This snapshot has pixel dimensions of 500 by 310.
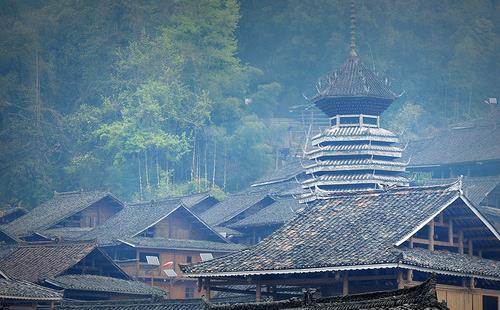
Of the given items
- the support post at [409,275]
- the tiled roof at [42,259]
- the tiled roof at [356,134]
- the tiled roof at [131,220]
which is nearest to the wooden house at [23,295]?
the tiled roof at [42,259]

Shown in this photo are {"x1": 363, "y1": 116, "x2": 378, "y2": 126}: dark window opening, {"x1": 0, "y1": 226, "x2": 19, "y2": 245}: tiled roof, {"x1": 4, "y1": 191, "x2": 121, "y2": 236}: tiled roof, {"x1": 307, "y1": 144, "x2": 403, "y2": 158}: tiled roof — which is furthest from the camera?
{"x1": 4, "y1": 191, "x2": 121, "y2": 236}: tiled roof

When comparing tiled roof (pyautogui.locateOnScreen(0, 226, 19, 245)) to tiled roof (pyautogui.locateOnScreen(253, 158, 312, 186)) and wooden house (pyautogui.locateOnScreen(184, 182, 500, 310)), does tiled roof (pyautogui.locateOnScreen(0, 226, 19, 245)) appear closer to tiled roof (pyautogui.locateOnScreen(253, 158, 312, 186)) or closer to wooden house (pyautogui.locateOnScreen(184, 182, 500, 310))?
tiled roof (pyautogui.locateOnScreen(253, 158, 312, 186))

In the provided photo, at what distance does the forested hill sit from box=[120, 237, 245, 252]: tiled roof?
25989 mm

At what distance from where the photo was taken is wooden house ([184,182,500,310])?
3603 centimetres

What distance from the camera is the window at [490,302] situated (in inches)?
1535

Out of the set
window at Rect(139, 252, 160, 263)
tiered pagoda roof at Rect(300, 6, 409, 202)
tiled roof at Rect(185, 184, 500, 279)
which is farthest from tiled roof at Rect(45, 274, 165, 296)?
tiled roof at Rect(185, 184, 500, 279)

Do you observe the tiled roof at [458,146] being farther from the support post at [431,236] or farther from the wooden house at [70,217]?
the support post at [431,236]

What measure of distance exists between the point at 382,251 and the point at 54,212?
43.7 m

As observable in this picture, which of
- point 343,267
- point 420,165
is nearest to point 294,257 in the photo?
point 343,267

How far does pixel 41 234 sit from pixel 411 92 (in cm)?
4657

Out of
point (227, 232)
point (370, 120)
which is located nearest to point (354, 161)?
point (370, 120)

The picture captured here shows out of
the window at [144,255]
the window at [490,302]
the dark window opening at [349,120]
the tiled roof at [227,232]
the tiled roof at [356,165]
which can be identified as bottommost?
the window at [490,302]

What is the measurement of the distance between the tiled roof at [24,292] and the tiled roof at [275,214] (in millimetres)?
18031

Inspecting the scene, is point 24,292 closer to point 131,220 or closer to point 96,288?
point 96,288
